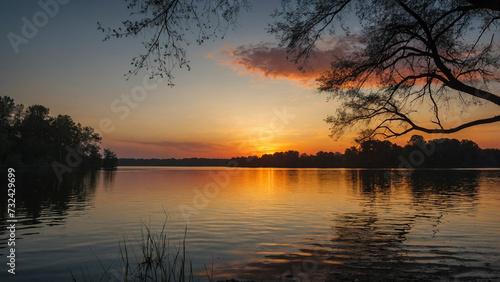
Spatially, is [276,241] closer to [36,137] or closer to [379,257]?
[379,257]

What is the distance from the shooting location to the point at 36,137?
13200cm

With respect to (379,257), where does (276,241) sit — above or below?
below

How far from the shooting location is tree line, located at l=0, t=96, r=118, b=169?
12106cm

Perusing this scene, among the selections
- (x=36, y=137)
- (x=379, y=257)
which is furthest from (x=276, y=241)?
(x=36, y=137)

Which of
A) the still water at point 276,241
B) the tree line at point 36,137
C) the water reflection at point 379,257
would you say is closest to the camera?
the water reflection at point 379,257

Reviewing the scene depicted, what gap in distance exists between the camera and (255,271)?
40.0ft

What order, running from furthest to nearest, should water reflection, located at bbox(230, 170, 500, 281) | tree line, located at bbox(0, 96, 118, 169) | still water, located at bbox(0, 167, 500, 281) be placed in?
tree line, located at bbox(0, 96, 118, 169)
still water, located at bbox(0, 167, 500, 281)
water reflection, located at bbox(230, 170, 500, 281)

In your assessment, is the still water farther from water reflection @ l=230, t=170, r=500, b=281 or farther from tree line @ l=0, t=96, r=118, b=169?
tree line @ l=0, t=96, r=118, b=169

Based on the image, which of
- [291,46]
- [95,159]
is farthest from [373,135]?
[95,159]

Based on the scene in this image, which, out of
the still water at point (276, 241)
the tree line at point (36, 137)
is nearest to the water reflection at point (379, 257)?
the still water at point (276, 241)

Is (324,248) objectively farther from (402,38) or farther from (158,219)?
(158,219)

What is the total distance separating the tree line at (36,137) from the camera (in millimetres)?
121062

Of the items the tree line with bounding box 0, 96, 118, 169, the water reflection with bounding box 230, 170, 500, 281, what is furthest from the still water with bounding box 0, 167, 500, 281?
the tree line with bounding box 0, 96, 118, 169

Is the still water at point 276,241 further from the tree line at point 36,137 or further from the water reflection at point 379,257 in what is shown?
the tree line at point 36,137
